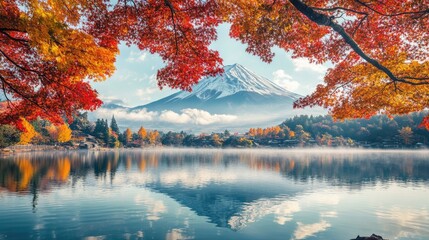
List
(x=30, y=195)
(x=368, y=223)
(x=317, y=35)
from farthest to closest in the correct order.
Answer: (x=30, y=195) → (x=368, y=223) → (x=317, y=35)

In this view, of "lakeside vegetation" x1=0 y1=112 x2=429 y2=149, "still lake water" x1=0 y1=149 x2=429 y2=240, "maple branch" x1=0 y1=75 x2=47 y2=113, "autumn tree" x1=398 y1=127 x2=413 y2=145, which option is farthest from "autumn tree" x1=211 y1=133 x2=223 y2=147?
"maple branch" x1=0 y1=75 x2=47 y2=113

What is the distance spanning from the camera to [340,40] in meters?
11.6

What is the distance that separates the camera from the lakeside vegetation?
388 ft

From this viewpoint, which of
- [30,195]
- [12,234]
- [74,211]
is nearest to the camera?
[12,234]

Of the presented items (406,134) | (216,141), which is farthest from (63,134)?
(406,134)

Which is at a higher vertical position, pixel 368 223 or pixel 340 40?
pixel 340 40

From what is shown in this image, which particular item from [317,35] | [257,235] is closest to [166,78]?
[317,35]

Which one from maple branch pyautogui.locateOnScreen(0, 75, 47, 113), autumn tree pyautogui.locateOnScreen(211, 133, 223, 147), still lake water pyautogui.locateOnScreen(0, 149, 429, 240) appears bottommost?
still lake water pyautogui.locateOnScreen(0, 149, 429, 240)

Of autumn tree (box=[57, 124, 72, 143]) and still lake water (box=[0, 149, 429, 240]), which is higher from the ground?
autumn tree (box=[57, 124, 72, 143])

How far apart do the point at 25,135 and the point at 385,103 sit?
317 ft

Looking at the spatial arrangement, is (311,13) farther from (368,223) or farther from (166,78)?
(368,223)

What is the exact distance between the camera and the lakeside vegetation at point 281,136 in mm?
118137

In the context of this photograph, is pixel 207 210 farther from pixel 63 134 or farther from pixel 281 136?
pixel 281 136

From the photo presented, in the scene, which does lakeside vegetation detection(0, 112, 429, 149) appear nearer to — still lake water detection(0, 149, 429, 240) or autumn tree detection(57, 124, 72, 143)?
autumn tree detection(57, 124, 72, 143)
